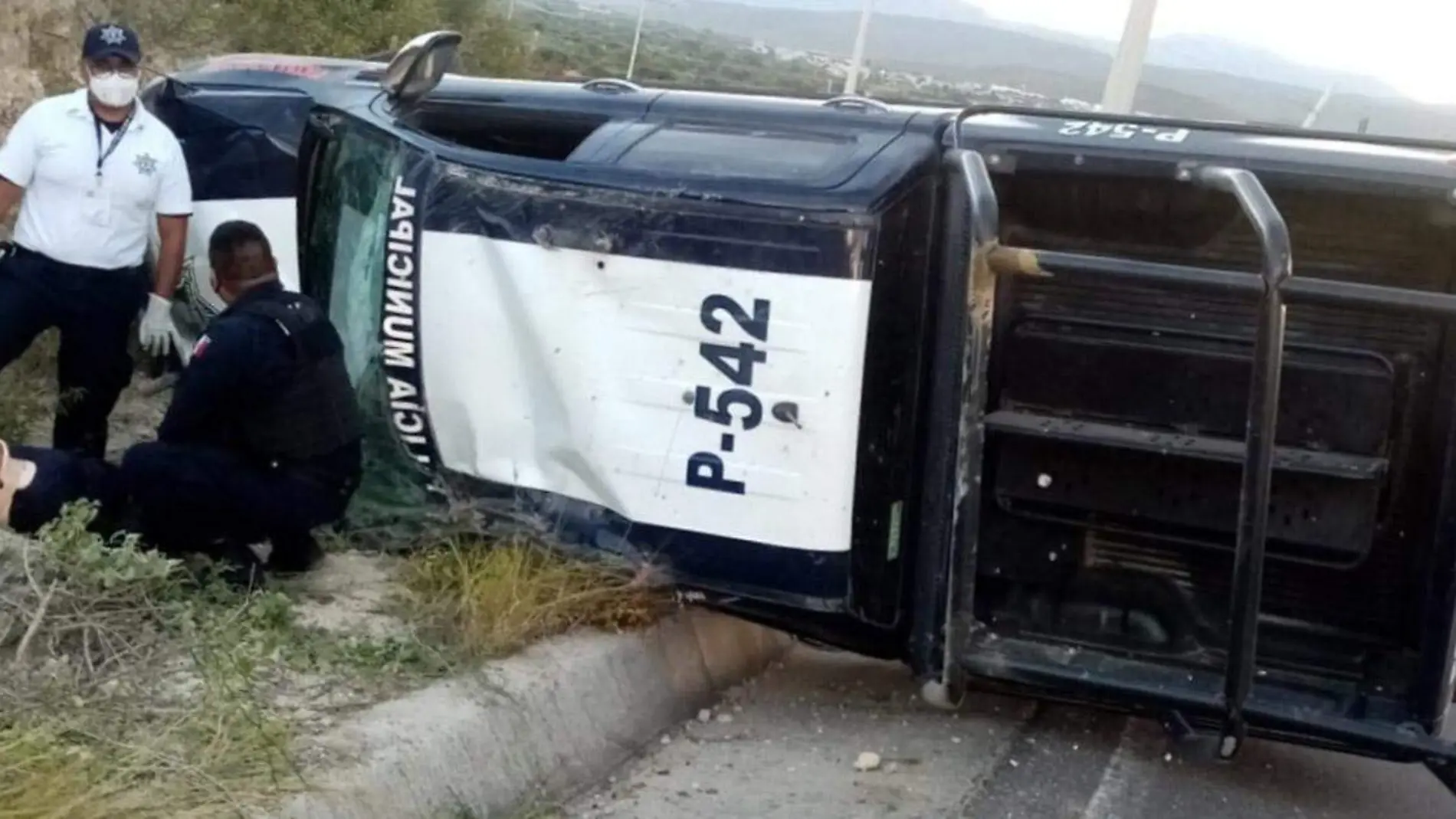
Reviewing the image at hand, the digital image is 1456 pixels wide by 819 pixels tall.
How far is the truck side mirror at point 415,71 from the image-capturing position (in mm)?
5406

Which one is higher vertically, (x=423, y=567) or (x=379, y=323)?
(x=379, y=323)

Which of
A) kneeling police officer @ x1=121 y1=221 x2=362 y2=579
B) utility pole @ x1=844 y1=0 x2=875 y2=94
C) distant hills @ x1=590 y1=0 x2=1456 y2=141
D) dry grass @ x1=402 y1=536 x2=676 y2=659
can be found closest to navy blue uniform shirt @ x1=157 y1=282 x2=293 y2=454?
kneeling police officer @ x1=121 y1=221 x2=362 y2=579

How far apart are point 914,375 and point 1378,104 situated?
9821 millimetres

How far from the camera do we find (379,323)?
4.98 metres

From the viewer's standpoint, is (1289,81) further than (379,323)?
Yes

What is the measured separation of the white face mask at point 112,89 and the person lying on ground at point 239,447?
113 cm

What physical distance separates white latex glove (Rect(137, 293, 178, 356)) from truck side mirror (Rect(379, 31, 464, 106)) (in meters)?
1.02

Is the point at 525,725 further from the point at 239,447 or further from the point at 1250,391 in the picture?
the point at 1250,391

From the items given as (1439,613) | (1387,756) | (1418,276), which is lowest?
(1387,756)

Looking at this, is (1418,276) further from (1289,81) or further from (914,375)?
(1289,81)

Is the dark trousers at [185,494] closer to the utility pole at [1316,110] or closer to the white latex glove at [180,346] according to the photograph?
the white latex glove at [180,346]

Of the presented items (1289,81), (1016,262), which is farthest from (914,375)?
(1289,81)

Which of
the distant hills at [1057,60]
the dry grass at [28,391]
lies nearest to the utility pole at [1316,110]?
the distant hills at [1057,60]

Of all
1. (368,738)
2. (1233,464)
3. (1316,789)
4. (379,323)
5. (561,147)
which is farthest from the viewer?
(561,147)
